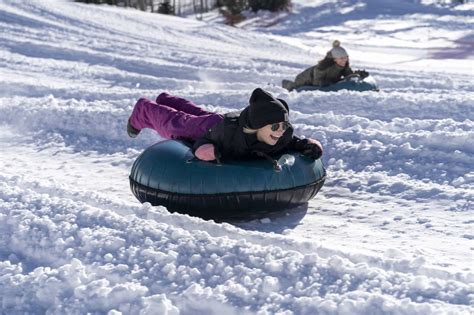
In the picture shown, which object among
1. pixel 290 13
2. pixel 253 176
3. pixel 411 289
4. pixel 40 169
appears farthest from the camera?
pixel 290 13

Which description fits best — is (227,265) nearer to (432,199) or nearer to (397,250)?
(397,250)

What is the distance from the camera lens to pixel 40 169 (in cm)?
632

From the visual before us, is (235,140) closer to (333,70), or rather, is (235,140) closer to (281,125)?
(281,125)

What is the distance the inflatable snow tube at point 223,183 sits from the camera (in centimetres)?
457

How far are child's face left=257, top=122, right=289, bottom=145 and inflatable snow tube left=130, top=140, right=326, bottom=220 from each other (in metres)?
0.14

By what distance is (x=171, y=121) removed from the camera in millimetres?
5676

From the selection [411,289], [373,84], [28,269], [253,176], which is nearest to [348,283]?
[411,289]

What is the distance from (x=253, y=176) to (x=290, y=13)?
17593 mm

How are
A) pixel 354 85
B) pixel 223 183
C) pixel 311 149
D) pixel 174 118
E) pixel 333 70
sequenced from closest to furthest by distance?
pixel 223 183 < pixel 311 149 < pixel 174 118 < pixel 354 85 < pixel 333 70

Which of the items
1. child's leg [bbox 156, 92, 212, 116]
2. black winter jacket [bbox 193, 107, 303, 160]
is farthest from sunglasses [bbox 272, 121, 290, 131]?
child's leg [bbox 156, 92, 212, 116]

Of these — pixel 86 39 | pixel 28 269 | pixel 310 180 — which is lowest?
pixel 28 269

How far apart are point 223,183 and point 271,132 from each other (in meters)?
0.46

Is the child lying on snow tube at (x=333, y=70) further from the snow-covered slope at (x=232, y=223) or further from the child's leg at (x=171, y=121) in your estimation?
the child's leg at (x=171, y=121)

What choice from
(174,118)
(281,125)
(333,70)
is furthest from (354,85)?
(281,125)
